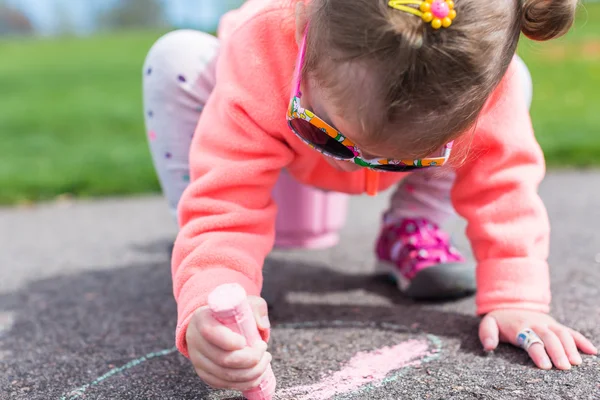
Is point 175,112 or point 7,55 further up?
point 175,112

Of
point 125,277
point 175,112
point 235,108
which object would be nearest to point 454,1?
point 235,108

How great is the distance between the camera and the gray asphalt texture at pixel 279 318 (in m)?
0.85

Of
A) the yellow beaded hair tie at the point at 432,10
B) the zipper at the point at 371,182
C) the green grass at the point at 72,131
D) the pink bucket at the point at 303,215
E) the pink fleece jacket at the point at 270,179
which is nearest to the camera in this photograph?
the yellow beaded hair tie at the point at 432,10

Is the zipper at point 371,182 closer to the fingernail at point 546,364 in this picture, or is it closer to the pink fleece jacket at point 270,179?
the pink fleece jacket at point 270,179

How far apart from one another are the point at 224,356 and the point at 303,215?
897 millimetres

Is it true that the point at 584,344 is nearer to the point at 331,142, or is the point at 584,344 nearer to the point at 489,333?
the point at 489,333

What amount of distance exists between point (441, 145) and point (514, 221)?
0.98 ft

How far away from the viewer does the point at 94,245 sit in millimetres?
1719

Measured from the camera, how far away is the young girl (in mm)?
718

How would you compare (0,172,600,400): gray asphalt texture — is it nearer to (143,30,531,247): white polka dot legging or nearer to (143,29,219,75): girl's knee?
(143,30,531,247): white polka dot legging

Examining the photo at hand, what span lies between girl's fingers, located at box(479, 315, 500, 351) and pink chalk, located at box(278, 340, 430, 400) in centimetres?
8

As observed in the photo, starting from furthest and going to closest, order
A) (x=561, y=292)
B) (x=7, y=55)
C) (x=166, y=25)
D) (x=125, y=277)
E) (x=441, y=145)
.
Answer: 1. (x=166, y=25)
2. (x=7, y=55)
3. (x=125, y=277)
4. (x=561, y=292)
5. (x=441, y=145)

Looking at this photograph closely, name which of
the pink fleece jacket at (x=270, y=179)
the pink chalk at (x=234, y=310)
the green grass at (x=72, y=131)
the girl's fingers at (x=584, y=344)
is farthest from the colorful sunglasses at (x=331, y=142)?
the green grass at (x=72, y=131)

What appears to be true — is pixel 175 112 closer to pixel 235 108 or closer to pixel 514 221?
pixel 235 108
